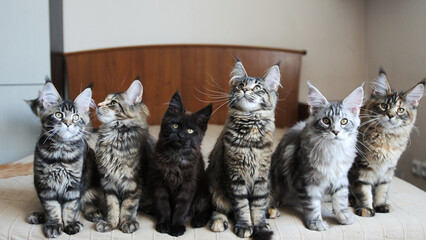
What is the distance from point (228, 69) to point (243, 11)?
681 millimetres

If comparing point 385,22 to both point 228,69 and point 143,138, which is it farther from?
point 143,138

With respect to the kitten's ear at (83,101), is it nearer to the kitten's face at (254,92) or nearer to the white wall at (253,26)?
the kitten's face at (254,92)

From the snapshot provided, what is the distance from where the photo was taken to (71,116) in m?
1.72

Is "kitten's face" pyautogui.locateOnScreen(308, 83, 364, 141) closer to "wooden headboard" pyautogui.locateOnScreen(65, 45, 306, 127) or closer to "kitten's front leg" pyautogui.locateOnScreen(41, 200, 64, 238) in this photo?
"kitten's front leg" pyautogui.locateOnScreen(41, 200, 64, 238)

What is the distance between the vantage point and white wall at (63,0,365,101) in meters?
3.79

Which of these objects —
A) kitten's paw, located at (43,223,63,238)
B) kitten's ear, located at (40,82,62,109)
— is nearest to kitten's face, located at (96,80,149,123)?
kitten's ear, located at (40,82,62,109)

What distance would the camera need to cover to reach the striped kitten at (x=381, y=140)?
6.36 feet

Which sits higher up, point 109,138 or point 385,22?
point 385,22

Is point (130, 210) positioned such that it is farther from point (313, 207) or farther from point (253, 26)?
point (253, 26)

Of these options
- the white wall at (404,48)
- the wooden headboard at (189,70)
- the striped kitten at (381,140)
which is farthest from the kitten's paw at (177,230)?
the white wall at (404,48)

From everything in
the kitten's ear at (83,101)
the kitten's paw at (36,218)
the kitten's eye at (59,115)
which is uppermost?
the kitten's ear at (83,101)

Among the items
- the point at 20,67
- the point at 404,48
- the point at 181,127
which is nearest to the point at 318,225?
the point at 181,127

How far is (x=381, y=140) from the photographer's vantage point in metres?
1.97

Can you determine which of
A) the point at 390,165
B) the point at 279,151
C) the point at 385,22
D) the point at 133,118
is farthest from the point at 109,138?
the point at 385,22
